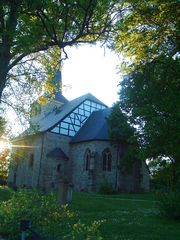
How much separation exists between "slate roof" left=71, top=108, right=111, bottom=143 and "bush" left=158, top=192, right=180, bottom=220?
19263 millimetres

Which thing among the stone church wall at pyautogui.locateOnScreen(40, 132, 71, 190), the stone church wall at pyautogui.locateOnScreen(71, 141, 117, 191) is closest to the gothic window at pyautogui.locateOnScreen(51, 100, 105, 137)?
the stone church wall at pyautogui.locateOnScreen(40, 132, 71, 190)

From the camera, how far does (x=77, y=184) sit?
108ft

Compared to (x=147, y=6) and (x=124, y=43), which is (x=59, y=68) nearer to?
(x=124, y=43)

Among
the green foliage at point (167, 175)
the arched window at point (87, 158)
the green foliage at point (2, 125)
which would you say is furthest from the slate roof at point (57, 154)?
the green foliage at point (2, 125)

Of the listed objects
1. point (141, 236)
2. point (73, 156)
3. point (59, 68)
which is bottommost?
point (141, 236)

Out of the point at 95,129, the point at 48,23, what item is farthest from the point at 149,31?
the point at 95,129

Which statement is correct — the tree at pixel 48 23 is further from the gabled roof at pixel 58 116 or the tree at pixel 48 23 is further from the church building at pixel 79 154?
the gabled roof at pixel 58 116

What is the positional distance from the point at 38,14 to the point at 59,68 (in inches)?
194

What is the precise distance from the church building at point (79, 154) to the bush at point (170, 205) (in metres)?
16.9

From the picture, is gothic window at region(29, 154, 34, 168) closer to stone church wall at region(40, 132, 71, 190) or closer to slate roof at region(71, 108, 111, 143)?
stone church wall at region(40, 132, 71, 190)

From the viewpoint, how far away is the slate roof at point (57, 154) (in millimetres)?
33938

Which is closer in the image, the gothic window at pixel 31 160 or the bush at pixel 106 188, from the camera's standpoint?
the bush at pixel 106 188

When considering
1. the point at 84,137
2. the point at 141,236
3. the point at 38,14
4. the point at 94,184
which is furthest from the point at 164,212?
the point at 84,137

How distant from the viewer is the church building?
31250mm
